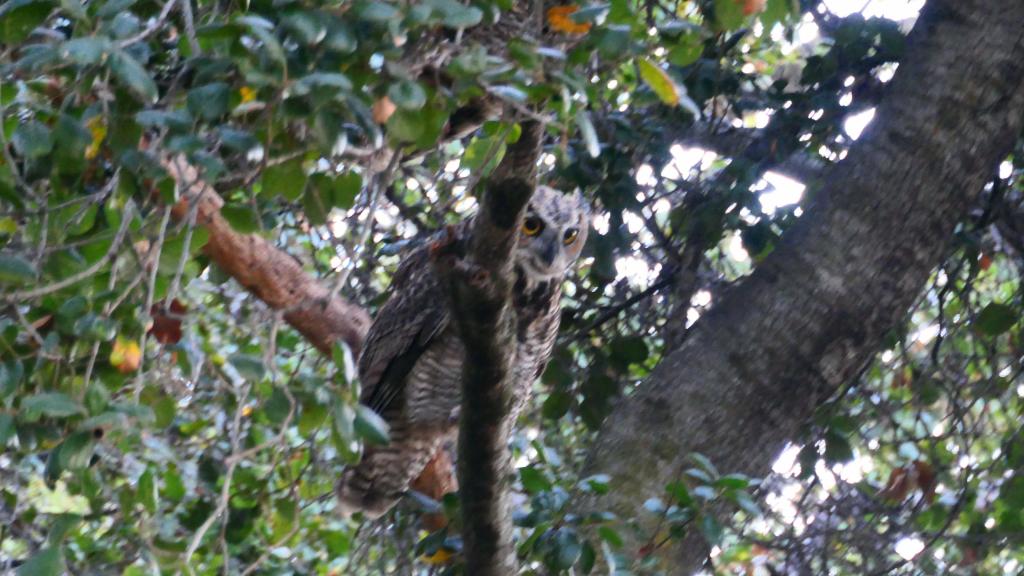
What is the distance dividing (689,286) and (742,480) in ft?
3.39

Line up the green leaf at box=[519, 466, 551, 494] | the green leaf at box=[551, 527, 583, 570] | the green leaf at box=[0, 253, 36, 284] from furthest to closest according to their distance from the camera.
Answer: the green leaf at box=[519, 466, 551, 494], the green leaf at box=[551, 527, 583, 570], the green leaf at box=[0, 253, 36, 284]

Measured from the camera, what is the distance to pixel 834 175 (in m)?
2.60

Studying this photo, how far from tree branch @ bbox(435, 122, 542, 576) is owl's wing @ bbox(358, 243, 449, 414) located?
3.79 ft

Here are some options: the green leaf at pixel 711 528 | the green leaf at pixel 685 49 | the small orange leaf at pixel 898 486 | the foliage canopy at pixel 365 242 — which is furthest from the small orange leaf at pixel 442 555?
the small orange leaf at pixel 898 486

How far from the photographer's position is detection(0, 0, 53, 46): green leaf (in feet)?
4.27

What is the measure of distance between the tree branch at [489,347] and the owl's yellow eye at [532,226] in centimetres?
110

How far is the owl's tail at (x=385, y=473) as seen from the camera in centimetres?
303

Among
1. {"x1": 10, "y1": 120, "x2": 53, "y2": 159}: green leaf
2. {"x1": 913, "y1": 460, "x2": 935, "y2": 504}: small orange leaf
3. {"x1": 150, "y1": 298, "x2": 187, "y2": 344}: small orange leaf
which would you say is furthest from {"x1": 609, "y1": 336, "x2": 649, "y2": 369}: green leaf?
{"x1": 10, "y1": 120, "x2": 53, "y2": 159}: green leaf

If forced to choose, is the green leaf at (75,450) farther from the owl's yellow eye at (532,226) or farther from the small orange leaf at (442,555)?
the owl's yellow eye at (532,226)

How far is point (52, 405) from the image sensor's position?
4.29ft

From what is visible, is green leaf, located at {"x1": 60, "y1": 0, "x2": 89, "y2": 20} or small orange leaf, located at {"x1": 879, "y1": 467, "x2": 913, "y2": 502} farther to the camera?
small orange leaf, located at {"x1": 879, "y1": 467, "x2": 913, "y2": 502}

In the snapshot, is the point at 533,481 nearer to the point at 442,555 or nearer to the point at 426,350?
the point at 442,555

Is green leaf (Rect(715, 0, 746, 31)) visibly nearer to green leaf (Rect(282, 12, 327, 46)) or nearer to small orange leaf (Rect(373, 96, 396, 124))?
small orange leaf (Rect(373, 96, 396, 124))

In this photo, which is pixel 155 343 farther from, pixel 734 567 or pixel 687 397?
pixel 734 567
